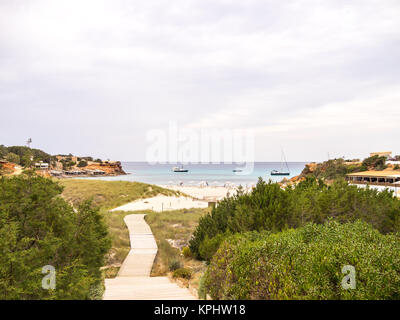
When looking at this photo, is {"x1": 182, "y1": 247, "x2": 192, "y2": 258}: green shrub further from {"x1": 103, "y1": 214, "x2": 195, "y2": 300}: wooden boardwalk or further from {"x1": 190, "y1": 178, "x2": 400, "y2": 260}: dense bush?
{"x1": 103, "y1": 214, "x2": 195, "y2": 300}: wooden boardwalk

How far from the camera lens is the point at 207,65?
48.6 feet

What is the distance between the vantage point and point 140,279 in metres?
8.62

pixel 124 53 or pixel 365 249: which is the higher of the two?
pixel 124 53

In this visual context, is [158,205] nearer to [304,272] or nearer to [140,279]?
[140,279]

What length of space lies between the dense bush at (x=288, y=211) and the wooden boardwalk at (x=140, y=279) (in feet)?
5.91

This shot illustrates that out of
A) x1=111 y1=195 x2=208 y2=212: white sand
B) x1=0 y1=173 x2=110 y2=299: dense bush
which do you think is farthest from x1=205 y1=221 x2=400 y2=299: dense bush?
x1=111 y1=195 x2=208 y2=212: white sand

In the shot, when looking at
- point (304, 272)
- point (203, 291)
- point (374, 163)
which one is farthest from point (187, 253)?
point (374, 163)

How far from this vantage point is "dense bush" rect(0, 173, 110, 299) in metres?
3.69

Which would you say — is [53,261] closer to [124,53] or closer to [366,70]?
[124,53]

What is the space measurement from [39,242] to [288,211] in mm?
6835

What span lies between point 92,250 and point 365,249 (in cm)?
459

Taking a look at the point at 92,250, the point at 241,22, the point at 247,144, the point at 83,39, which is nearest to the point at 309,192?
the point at 241,22

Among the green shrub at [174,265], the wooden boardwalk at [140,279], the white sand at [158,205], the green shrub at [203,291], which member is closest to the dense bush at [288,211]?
the green shrub at [174,265]
